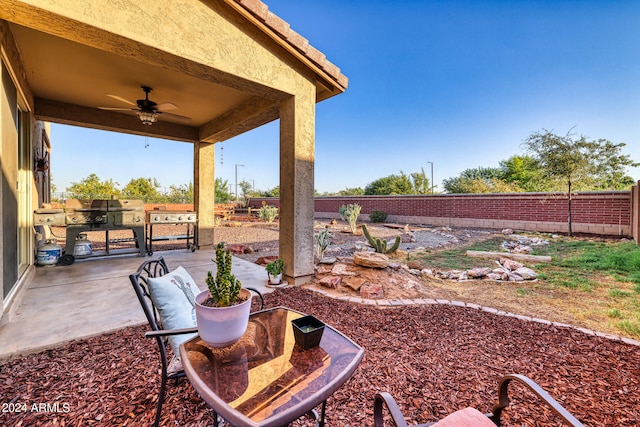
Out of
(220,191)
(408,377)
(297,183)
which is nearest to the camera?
(408,377)

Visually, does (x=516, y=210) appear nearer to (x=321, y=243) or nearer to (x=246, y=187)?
(x=321, y=243)

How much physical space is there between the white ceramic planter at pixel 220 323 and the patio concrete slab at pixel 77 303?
6.18 feet

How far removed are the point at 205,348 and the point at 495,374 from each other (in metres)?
1.93

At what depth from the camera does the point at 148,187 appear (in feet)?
63.5

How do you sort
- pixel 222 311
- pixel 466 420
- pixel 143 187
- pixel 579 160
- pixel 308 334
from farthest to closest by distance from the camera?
pixel 143 187, pixel 579 160, pixel 308 334, pixel 222 311, pixel 466 420

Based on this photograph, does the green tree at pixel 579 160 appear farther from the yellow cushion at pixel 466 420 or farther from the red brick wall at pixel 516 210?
the yellow cushion at pixel 466 420

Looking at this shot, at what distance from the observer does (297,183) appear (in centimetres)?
354

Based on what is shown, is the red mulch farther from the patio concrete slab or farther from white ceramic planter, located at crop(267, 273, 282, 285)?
white ceramic planter, located at crop(267, 273, 282, 285)

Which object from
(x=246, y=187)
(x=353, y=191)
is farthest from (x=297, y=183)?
(x=246, y=187)

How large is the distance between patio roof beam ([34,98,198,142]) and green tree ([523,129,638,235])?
37.5ft

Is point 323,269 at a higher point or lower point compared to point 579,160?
lower

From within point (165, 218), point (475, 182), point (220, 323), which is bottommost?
point (220, 323)

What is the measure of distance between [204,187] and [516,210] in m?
12.1

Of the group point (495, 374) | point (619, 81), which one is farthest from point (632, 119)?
point (495, 374)
